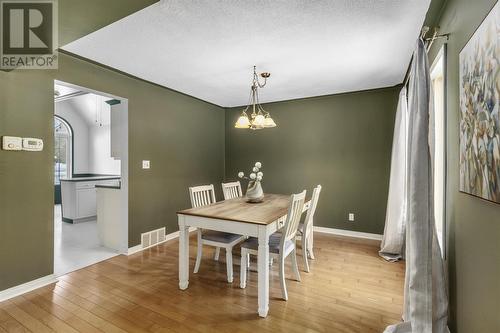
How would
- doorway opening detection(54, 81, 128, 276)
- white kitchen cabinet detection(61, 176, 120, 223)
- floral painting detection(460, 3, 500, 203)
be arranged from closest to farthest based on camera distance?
floral painting detection(460, 3, 500, 203) < doorway opening detection(54, 81, 128, 276) < white kitchen cabinet detection(61, 176, 120, 223)

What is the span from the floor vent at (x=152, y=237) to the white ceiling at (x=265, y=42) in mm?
2140

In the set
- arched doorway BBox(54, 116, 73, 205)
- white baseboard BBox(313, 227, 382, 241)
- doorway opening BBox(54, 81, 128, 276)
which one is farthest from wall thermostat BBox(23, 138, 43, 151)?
arched doorway BBox(54, 116, 73, 205)

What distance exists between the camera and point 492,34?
0.99m

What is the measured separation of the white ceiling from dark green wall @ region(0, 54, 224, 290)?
30 cm

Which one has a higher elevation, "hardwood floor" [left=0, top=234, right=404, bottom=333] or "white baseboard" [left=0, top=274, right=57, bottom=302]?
"white baseboard" [left=0, top=274, right=57, bottom=302]

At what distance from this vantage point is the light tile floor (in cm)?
278

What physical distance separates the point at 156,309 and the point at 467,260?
2.15 meters

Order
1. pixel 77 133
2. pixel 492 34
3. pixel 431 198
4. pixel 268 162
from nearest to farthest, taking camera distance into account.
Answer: pixel 492 34 → pixel 431 198 → pixel 268 162 → pixel 77 133

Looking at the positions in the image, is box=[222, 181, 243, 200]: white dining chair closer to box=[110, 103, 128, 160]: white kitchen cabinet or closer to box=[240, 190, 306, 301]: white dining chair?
box=[240, 190, 306, 301]: white dining chair

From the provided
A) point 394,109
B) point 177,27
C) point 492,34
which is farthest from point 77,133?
point 492,34

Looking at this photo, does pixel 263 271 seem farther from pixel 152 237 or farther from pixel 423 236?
pixel 152 237

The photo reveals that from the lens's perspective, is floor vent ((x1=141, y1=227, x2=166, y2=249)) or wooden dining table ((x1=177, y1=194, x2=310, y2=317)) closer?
wooden dining table ((x1=177, y1=194, x2=310, y2=317))

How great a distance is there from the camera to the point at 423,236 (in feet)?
4.87

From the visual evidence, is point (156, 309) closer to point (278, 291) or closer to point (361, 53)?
point (278, 291)
